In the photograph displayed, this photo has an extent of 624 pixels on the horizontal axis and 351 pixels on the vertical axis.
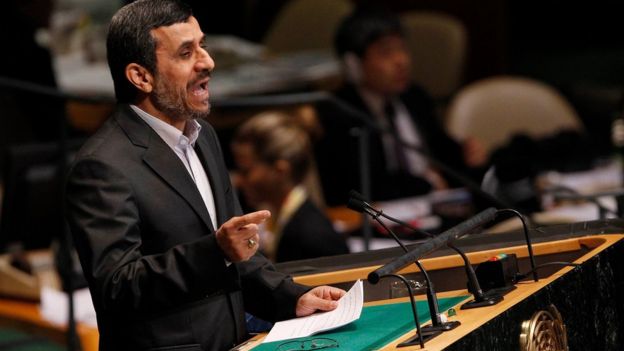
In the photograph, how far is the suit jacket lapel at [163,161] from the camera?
250 cm

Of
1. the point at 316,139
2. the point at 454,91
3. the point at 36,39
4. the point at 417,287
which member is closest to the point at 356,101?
the point at 316,139

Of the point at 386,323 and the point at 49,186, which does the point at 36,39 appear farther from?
the point at 386,323

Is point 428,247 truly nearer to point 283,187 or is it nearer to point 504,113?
point 283,187

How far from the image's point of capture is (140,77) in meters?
2.53

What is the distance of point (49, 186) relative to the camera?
4.40 metres

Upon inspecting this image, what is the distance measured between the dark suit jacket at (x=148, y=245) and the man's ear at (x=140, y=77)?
0.20ft

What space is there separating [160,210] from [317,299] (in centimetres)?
38

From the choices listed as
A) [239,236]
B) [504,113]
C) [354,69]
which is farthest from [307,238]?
[504,113]

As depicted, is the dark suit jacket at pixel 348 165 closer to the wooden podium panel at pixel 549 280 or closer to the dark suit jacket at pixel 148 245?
the wooden podium panel at pixel 549 280

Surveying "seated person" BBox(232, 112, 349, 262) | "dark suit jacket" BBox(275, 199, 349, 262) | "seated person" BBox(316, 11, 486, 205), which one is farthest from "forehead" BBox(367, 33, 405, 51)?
"dark suit jacket" BBox(275, 199, 349, 262)

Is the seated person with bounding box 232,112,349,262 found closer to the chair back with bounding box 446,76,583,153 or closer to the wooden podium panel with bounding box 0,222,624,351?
the wooden podium panel with bounding box 0,222,624,351

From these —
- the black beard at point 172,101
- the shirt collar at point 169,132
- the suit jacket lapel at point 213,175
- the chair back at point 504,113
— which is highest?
the chair back at point 504,113

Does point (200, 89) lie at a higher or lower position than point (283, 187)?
higher

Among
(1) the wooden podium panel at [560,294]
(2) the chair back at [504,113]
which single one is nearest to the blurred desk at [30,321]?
(1) the wooden podium panel at [560,294]
